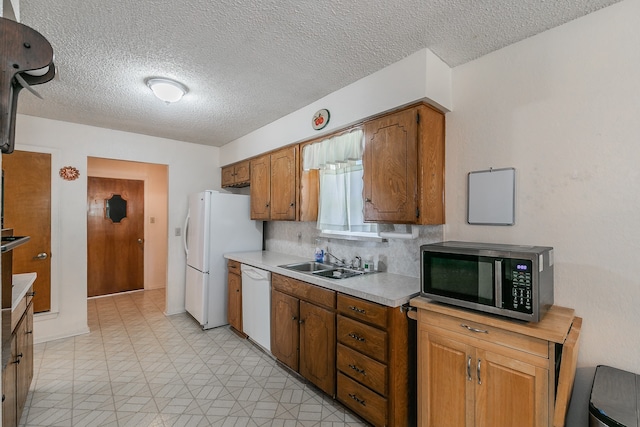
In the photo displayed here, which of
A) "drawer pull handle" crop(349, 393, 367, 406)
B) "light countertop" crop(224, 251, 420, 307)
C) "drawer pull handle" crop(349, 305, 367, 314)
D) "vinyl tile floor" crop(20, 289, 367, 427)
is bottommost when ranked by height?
"vinyl tile floor" crop(20, 289, 367, 427)

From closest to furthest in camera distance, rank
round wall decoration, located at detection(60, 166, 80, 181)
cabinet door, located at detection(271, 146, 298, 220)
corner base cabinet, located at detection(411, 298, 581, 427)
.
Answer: corner base cabinet, located at detection(411, 298, 581, 427) → cabinet door, located at detection(271, 146, 298, 220) → round wall decoration, located at detection(60, 166, 80, 181)

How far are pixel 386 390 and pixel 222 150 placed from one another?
12.6ft

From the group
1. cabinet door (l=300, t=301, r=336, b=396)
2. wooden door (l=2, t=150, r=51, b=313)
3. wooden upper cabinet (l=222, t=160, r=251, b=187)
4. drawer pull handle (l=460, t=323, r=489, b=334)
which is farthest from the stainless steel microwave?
wooden door (l=2, t=150, r=51, b=313)

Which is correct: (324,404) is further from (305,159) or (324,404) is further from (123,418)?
(305,159)

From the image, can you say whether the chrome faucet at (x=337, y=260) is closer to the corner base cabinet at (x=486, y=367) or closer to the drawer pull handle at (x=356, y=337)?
the drawer pull handle at (x=356, y=337)

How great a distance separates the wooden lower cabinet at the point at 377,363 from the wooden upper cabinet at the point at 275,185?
141 centimetres

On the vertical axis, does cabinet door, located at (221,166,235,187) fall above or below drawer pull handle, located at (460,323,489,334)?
above

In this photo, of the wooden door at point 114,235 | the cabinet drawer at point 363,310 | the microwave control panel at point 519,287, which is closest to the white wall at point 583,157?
the microwave control panel at point 519,287

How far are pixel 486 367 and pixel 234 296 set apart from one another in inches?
104

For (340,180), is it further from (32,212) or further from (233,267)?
(32,212)

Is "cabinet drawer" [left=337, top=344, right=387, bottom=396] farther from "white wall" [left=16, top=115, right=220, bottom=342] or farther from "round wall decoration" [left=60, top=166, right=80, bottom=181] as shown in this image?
"round wall decoration" [left=60, top=166, right=80, bottom=181]

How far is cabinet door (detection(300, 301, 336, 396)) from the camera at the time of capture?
2197 mm

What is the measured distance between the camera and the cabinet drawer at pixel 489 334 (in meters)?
1.39

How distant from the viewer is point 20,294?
1873mm
